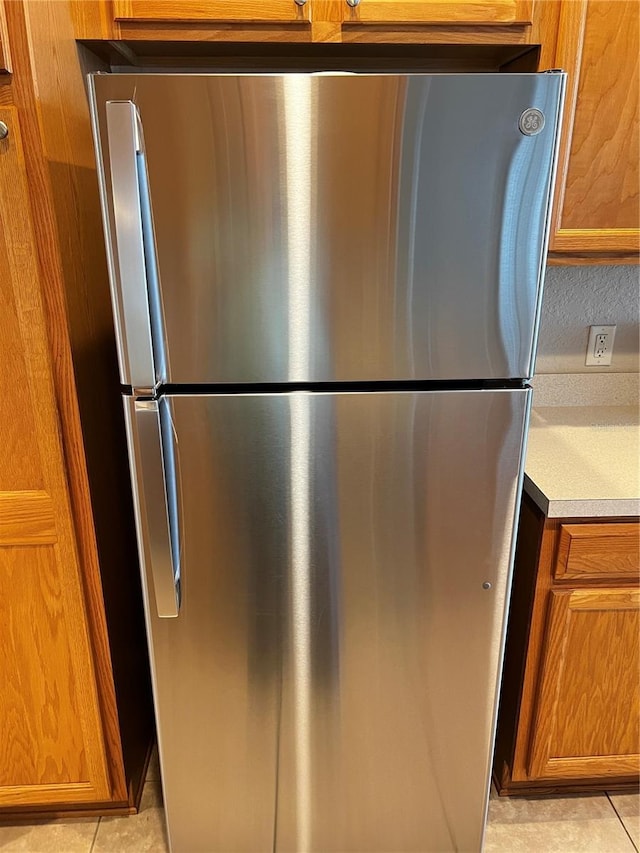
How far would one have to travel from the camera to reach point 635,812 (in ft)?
5.30

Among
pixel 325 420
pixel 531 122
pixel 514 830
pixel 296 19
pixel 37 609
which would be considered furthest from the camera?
pixel 514 830

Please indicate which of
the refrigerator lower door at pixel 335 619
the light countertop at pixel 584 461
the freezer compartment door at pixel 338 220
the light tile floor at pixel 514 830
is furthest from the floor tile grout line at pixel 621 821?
the freezer compartment door at pixel 338 220

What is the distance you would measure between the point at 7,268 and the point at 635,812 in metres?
1.88

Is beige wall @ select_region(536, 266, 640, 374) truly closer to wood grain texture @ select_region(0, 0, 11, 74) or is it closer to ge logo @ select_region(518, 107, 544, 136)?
ge logo @ select_region(518, 107, 544, 136)

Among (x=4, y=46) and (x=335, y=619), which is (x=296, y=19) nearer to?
(x=4, y=46)

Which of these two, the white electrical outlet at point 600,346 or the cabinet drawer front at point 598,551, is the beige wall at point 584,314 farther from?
the cabinet drawer front at point 598,551

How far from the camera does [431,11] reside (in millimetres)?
1239

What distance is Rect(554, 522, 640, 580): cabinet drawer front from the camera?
1.33 metres

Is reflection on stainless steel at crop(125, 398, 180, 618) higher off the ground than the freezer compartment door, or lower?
lower

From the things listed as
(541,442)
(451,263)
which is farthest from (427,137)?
(541,442)

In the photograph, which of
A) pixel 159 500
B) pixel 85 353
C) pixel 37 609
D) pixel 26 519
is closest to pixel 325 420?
pixel 159 500

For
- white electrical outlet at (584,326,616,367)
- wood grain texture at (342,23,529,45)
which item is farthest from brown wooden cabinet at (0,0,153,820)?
white electrical outlet at (584,326,616,367)

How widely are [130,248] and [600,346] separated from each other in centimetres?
135

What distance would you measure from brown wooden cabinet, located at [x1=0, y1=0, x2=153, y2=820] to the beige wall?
116cm
